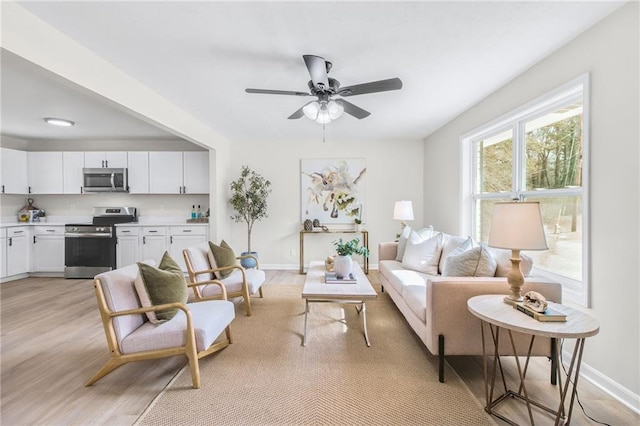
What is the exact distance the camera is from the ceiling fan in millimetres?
2086

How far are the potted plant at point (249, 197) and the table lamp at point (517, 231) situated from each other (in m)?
3.82

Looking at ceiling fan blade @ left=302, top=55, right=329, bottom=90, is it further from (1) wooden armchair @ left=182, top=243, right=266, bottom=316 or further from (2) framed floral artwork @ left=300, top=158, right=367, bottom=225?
(2) framed floral artwork @ left=300, top=158, right=367, bottom=225

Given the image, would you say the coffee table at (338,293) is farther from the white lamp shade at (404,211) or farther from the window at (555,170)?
the white lamp shade at (404,211)

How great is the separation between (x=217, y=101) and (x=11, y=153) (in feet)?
14.9

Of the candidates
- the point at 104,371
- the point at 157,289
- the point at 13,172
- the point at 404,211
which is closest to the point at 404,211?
the point at 404,211

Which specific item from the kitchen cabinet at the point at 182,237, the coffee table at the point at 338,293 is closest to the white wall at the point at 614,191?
the coffee table at the point at 338,293

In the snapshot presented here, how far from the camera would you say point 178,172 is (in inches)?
200

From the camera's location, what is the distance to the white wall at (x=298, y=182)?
211 inches

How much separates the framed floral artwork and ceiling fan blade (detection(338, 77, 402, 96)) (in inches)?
116

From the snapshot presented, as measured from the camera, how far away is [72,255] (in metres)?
4.73

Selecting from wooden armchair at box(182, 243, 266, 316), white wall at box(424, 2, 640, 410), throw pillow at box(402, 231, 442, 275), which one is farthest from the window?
wooden armchair at box(182, 243, 266, 316)

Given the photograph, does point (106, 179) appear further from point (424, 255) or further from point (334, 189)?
point (424, 255)

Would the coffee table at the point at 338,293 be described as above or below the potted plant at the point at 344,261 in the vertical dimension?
below

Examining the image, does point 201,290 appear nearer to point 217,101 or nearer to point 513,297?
point 217,101
